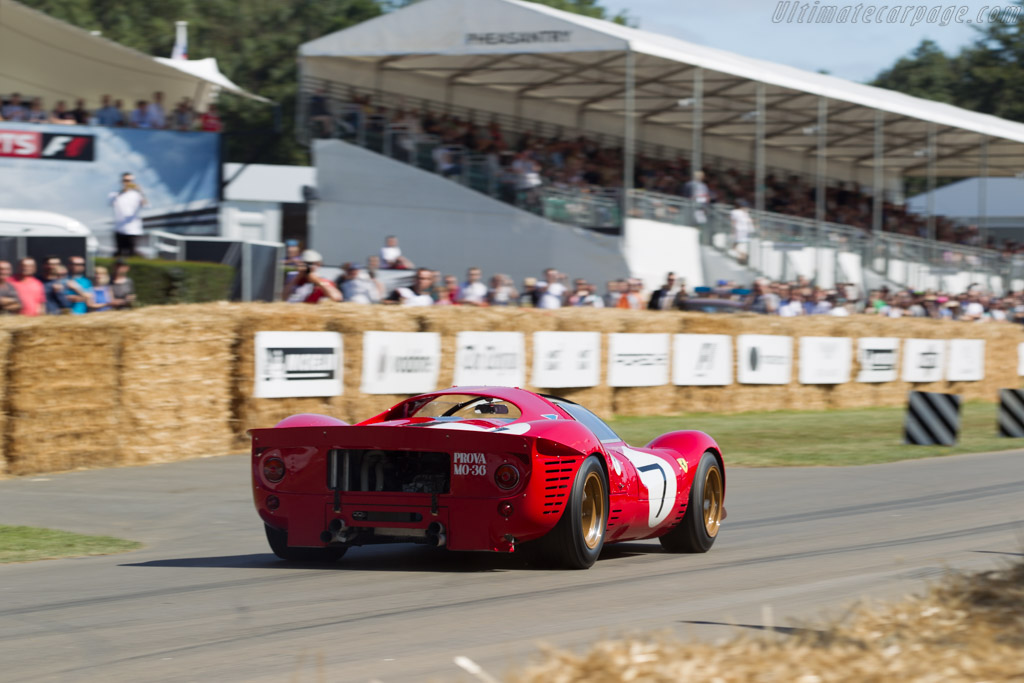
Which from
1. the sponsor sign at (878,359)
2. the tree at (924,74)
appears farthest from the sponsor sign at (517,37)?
the tree at (924,74)

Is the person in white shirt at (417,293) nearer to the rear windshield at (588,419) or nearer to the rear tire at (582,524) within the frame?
the rear windshield at (588,419)

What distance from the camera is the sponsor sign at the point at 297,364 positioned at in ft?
45.3

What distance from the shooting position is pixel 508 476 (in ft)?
22.3

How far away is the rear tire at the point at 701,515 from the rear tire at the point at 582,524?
3.38ft

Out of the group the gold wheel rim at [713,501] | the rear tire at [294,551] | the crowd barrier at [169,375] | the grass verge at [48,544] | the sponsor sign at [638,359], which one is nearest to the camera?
the rear tire at [294,551]

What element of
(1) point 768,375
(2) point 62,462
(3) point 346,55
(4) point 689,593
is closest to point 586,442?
(4) point 689,593

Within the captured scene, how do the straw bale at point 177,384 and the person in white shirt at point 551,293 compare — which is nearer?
the straw bale at point 177,384

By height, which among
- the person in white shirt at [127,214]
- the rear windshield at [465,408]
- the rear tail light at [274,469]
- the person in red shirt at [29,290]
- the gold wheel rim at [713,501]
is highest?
the person in white shirt at [127,214]

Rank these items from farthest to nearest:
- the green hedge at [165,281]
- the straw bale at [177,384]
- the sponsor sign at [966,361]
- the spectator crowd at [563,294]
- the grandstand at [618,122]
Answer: the grandstand at [618,122] → the sponsor sign at [966,361] → the green hedge at [165,281] → the spectator crowd at [563,294] → the straw bale at [177,384]

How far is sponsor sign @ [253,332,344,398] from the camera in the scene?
13.8 metres

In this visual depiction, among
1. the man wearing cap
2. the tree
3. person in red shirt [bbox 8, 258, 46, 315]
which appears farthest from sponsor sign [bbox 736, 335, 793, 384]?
the tree

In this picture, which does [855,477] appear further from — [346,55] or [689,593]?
[346,55]

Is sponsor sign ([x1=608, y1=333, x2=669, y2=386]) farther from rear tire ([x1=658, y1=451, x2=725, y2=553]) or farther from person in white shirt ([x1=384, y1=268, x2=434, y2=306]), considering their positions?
rear tire ([x1=658, y1=451, x2=725, y2=553])

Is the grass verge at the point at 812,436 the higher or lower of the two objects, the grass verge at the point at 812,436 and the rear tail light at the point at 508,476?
the lower
